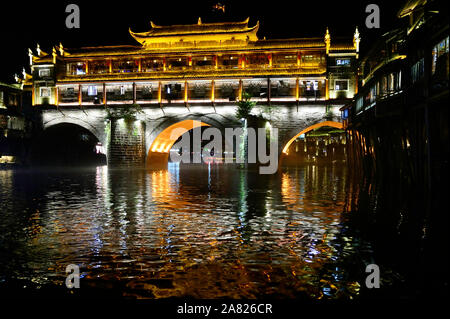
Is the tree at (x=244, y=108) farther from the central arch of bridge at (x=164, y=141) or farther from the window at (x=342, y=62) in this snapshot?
the window at (x=342, y=62)

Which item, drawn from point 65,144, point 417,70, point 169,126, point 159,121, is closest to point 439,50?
point 417,70

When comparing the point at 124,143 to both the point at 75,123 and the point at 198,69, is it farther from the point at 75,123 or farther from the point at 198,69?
the point at 198,69

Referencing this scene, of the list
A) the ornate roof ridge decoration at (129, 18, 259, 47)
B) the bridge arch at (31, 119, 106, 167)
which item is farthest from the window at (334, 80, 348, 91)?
the bridge arch at (31, 119, 106, 167)

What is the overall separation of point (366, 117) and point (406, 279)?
782 inches

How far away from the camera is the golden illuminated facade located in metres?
43.6

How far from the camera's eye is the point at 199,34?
151ft

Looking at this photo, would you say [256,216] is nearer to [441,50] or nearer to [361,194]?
[361,194]

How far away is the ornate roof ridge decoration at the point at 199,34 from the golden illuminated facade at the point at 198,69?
11 centimetres

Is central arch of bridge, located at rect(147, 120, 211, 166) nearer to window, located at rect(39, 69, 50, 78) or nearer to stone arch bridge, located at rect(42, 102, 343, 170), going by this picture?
stone arch bridge, located at rect(42, 102, 343, 170)

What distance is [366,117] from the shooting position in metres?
24.7

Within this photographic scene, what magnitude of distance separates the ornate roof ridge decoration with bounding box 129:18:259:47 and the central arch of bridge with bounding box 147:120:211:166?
355 inches

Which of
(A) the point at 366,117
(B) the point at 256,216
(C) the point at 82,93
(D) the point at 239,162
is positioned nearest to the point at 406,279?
(B) the point at 256,216

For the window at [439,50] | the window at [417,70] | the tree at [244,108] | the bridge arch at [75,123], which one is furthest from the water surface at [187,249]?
the bridge arch at [75,123]
